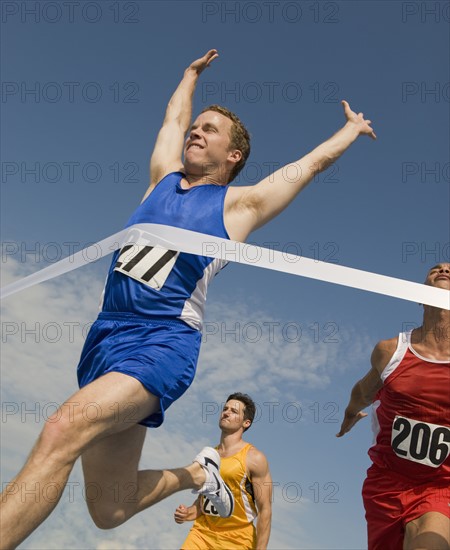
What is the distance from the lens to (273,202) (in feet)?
13.4

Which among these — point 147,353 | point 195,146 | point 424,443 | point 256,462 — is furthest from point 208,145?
point 256,462

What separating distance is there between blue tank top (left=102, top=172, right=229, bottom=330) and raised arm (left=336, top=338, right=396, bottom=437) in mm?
1921

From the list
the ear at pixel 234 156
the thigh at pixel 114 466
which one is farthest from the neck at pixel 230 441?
the ear at pixel 234 156

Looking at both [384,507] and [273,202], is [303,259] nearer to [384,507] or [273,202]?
[273,202]

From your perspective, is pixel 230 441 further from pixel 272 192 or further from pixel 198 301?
pixel 272 192

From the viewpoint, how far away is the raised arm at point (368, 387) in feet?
17.5

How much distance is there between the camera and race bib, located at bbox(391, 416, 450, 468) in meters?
4.79

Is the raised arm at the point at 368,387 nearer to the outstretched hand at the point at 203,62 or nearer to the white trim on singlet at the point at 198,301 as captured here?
the white trim on singlet at the point at 198,301

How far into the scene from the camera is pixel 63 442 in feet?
9.91

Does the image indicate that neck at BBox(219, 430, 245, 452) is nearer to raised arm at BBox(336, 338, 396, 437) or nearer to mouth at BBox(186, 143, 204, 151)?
raised arm at BBox(336, 338, 396, 437)

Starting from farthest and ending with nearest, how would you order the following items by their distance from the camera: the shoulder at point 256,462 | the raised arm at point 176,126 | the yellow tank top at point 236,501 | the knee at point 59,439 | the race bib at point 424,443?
the shoulder at point 256,462 < the yellow tank top at point 236,501 < the race bib at point 424,443 < the raised arm at point 176,126 < the knee at point 59,439

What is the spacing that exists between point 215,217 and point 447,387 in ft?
7.65

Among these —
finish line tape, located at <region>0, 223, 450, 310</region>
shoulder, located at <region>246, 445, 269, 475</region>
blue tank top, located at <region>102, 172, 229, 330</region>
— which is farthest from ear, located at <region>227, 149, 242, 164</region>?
shoulder, located at <region>246, 445, 269, 475</region>

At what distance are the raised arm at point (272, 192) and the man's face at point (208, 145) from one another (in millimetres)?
306
